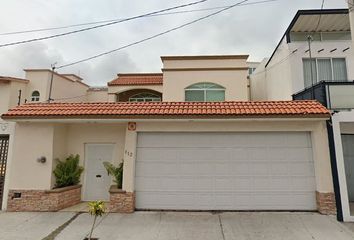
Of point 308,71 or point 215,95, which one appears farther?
point 215,95

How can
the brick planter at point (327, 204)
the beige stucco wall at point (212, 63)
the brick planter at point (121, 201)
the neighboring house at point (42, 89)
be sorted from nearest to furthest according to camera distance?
1. the brick planter at point (327, 204)
2. the brick planter at point (121, 201)
3. the beige stucco wall at point (212, 63)
4. the neighboring house at point (42, 89)

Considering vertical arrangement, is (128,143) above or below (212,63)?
below

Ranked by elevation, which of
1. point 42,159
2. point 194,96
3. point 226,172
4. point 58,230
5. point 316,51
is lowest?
point 58,230

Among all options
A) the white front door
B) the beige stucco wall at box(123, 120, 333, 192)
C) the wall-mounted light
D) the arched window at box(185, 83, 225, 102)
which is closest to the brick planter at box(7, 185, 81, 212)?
the wall-mounted light

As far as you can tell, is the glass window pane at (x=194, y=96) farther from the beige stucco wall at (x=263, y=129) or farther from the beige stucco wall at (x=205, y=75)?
the beige stucco wall at (x=263, y=129)

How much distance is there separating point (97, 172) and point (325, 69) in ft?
45.1

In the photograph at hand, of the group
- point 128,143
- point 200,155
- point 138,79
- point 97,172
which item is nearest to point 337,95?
point 200,155

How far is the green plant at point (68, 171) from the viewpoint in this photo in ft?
30.8

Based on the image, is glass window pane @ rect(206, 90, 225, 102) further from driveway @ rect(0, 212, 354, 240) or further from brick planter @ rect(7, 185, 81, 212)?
brick planter @ rect(7, 185, 81, 212)

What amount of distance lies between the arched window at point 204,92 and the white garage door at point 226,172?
730cm

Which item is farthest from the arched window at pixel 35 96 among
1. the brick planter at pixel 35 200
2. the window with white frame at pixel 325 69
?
the window with white frame at pixel 325 69

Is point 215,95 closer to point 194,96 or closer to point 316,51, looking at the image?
point 194,96

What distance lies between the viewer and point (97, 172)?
10.3 m

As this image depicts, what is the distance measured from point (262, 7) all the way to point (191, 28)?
3.08 metres
